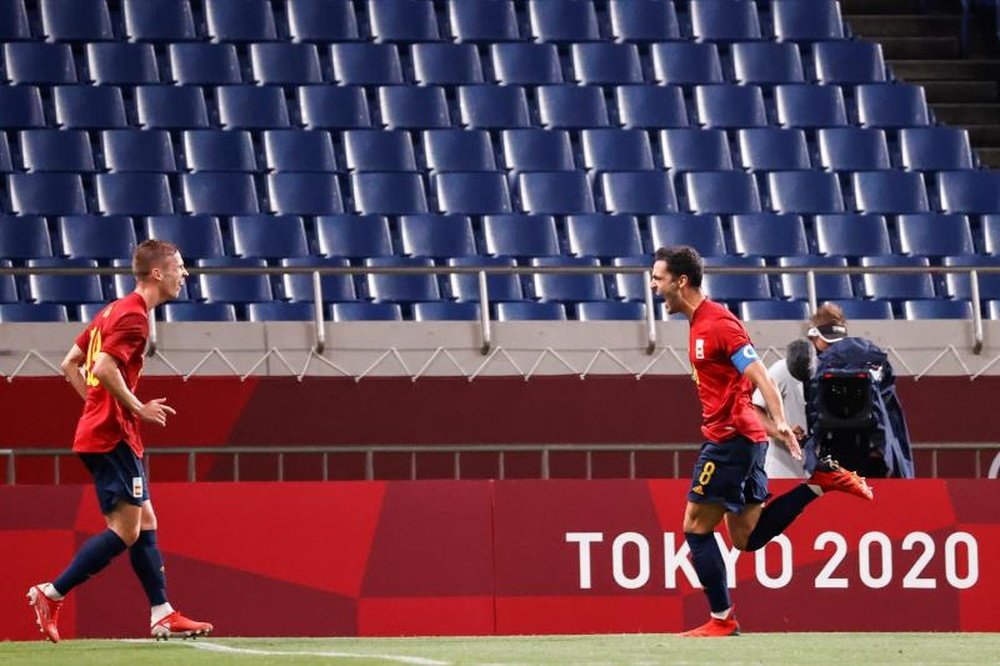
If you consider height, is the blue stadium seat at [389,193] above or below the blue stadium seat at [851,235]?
above

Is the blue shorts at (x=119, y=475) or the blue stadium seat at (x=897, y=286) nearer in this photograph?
the blue shorts at (x=119, y=475)

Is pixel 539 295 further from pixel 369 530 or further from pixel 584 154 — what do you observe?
pixel 369 530

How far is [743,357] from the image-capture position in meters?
8.03

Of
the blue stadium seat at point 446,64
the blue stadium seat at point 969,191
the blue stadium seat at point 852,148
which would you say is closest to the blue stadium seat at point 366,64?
the blue stadium seat at point 446,64

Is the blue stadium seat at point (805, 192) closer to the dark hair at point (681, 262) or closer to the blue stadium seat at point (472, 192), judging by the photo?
the blue stadium seat at point (472, 192)

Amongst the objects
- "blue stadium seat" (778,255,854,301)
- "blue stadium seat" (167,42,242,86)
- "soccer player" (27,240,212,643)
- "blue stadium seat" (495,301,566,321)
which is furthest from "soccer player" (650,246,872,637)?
"blue stadium seat" (167,42,242,86)

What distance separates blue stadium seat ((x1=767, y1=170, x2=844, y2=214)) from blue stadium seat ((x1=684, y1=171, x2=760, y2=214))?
189mm

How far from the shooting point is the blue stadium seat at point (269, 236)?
14.9 m

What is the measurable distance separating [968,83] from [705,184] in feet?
13.9

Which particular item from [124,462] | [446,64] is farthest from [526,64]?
[124,462]

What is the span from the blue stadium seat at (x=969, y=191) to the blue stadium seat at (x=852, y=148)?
0.55m

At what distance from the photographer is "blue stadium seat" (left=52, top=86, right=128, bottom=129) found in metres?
15.9

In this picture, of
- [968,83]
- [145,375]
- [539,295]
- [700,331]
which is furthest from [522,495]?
[968,83]

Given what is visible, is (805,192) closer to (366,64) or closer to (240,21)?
(366,64)
